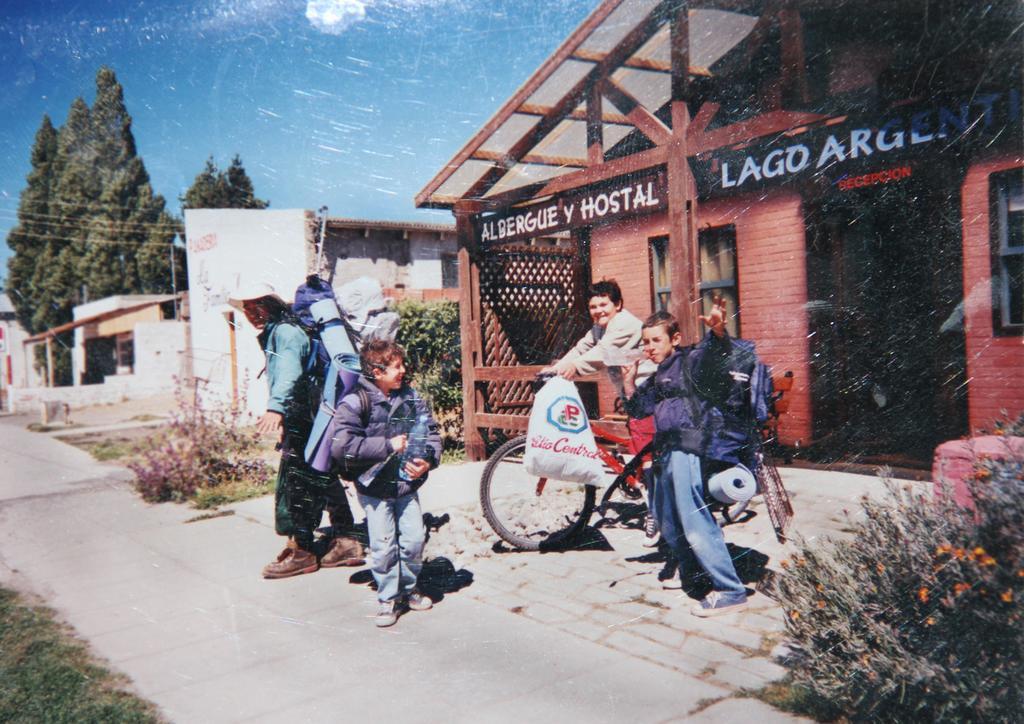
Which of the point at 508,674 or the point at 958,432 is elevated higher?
the point at 958,432

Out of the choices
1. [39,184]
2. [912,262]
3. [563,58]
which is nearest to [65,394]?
[39,184]

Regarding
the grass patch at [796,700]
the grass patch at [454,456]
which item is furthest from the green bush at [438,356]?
the grass patch at [796,700]

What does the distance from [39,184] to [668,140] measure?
16.4ft

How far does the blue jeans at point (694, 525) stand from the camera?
3820 mm

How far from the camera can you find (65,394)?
75.2ft

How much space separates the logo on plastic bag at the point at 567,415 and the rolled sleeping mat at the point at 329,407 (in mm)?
1242

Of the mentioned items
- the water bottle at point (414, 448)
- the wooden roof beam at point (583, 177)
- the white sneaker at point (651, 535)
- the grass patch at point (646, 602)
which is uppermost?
the wooden roof beam at point (583, 177)

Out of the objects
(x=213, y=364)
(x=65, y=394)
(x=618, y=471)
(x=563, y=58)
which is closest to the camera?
(x=618, y=471)

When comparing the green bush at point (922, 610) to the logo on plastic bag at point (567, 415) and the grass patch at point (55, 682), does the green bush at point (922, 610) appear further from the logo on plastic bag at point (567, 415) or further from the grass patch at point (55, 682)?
the grass patch at point (55, 682)

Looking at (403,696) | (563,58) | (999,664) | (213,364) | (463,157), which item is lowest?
(403,696)

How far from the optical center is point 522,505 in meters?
5.54

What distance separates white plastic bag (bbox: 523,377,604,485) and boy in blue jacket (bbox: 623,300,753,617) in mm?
692

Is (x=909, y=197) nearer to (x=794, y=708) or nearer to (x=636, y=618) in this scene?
(x=636, y=618)

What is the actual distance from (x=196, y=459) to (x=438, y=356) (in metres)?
3.43
